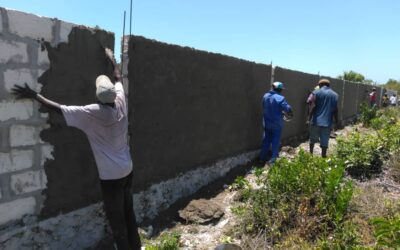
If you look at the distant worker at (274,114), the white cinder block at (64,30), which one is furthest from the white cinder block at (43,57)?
the distant worker at (274,114)

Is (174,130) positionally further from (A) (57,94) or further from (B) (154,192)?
(A) (57,94)

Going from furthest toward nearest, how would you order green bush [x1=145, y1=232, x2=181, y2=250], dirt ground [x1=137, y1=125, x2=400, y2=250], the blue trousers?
1. the blue trousers
2. dirt ground [x1=137, y1=125, x2=400, y2=250]
3. green bush [x1=145, y1=232, x2=181, y2=250]

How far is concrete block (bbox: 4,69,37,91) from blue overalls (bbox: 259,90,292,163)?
17.1ft

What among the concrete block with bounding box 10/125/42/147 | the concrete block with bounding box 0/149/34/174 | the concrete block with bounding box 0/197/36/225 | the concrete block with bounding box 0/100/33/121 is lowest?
the concrete block with bounding box 0/197/36/225

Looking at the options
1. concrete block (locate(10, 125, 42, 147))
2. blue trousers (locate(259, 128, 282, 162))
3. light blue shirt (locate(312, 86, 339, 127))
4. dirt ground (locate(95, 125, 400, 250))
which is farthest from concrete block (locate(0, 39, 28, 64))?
light blue shirt (locate(312, 86, 339, 127))

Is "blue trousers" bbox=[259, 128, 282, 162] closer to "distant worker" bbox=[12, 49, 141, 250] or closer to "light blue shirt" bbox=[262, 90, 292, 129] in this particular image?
"light blue shirt" bbox=[262, 90, 292, 129]

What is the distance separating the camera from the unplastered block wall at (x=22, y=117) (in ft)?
11.0

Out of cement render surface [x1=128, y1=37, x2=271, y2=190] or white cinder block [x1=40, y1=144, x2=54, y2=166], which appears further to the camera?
cement render surface [x1=128, y1=37, x2=271, y2=190]

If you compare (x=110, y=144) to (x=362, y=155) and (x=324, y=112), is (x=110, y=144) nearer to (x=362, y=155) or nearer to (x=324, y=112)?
(x=362, y=155)

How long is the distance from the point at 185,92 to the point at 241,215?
1.94 meters

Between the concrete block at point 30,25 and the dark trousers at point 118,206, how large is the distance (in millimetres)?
1424

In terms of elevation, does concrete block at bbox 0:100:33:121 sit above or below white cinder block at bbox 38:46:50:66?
below

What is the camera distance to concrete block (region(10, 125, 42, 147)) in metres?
3.46

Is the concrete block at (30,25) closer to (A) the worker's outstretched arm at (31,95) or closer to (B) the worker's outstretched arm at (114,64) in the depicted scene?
(A) the worker's outstretched arm at (31,95)
